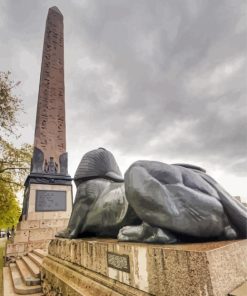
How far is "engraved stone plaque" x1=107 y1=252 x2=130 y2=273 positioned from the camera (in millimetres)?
1896

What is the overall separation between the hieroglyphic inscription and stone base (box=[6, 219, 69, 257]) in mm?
3520

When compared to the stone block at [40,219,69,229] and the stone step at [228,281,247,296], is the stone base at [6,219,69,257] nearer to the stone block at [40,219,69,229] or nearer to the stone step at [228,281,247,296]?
the stone block at [40,219,69,229]

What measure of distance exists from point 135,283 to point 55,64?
15.7 metres

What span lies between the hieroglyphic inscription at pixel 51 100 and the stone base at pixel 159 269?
10.1 metres

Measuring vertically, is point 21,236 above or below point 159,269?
above

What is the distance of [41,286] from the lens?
4336 mm

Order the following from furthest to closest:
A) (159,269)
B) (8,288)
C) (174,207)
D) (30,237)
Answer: (30,237) < (8,288) < (174,207) < (159,269)

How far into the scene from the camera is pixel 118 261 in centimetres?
202

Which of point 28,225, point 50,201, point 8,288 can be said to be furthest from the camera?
point 50,201

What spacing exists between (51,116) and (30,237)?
6.74 m

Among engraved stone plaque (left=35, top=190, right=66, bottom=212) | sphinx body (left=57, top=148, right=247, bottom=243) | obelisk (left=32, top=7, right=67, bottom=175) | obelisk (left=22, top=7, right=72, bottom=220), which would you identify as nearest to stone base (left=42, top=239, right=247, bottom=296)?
sphinx body (left=57, top=148, right=247, bottom=243)

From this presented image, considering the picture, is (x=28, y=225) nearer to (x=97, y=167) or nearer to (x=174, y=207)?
(x=97, y=167)

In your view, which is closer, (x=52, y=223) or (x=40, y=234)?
(x=40, y=234)

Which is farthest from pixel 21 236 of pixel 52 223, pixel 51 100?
pixel 51 100
